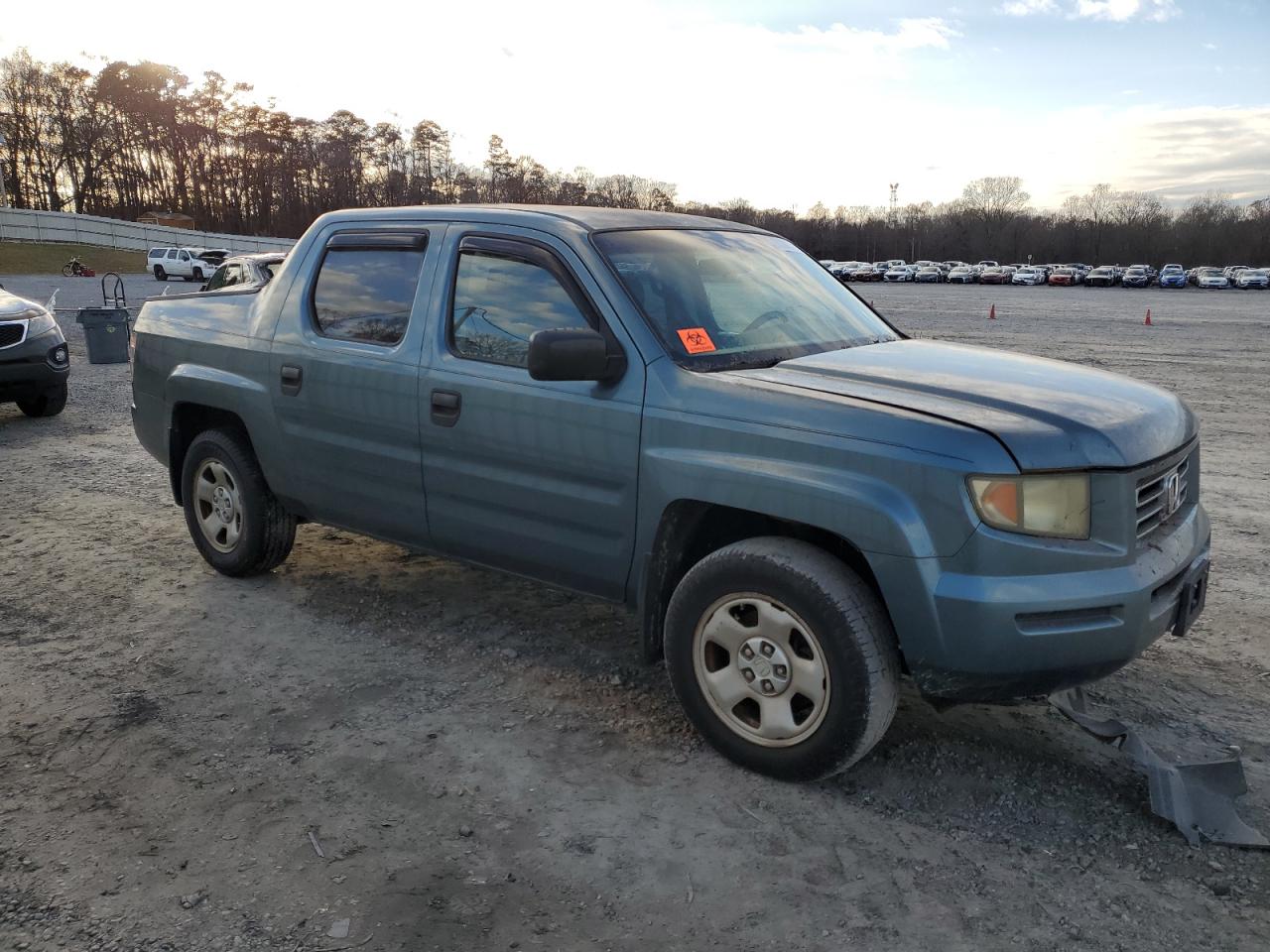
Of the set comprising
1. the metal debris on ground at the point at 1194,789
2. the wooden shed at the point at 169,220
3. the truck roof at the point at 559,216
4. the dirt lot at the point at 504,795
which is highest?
the wooden shed at the point at 169,220

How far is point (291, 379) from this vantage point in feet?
15.8

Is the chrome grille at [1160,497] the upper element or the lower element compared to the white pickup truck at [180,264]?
lower

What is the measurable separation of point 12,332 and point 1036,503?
33.5 ft

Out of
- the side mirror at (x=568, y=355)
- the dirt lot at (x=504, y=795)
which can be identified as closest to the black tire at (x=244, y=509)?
the dirt lot at (x=504, y=795)

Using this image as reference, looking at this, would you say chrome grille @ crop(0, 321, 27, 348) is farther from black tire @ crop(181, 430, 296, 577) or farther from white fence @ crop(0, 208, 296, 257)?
white fence @ crop(0, 208, 296, 257)

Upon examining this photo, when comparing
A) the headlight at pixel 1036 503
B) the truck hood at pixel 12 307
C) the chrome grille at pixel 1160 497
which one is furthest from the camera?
the truck hood at pixel 12 307

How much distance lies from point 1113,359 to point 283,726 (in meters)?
16.2

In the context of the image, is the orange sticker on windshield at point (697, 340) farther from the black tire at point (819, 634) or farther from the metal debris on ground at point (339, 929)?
the metal debris on ground at point (339, 929)

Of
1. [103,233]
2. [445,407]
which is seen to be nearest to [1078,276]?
[103,233]

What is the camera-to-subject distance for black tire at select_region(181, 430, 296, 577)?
206 inches

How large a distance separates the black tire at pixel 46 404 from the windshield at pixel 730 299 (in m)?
8.64

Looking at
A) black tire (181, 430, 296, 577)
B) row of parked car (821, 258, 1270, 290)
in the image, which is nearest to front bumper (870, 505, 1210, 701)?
black tire (181, 430, 296, 577)

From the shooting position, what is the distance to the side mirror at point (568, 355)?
11.3ft

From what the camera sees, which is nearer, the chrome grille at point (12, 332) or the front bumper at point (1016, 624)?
the front bumper at point (1016, 624)
